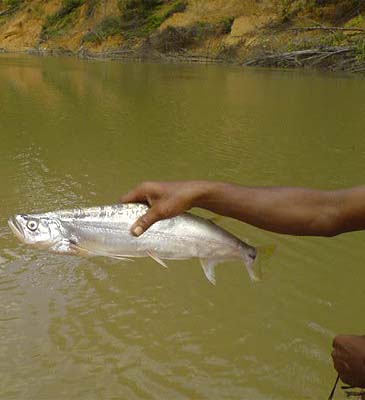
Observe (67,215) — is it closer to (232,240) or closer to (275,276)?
(232,240)

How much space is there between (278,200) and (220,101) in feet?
35.1

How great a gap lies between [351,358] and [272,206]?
0.76m

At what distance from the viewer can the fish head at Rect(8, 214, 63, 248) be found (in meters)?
2.42

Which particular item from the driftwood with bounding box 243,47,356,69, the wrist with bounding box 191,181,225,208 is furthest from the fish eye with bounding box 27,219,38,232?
the driftwood with bounding box 243,47,356,69

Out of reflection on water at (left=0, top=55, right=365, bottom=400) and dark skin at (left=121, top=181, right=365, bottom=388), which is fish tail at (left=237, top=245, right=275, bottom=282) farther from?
reflection on water at (left=0, top=55, right=365, bottom=400)

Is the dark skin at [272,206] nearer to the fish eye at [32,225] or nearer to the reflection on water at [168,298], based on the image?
the fish eye at [32,225]

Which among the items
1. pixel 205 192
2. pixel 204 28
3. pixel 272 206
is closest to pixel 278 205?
pixel 272 206

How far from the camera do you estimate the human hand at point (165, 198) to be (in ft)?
7.64

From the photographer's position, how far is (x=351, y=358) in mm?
2299

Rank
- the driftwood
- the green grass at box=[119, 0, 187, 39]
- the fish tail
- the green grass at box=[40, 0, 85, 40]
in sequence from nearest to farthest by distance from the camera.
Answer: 1. the fish tail
2. the driftwood
3. the green grass at box=[119, 0, 187, 39]
4. the green grass at box=[40, 0, 85, 40]

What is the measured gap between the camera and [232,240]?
256cm

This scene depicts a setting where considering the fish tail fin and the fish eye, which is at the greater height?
the fish eye

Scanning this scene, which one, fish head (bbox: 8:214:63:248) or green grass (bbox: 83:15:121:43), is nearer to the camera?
fish head (bbox: 8:214:63:248)

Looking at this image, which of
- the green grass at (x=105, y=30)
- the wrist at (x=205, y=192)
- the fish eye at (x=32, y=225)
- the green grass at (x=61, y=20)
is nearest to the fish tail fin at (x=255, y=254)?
the wrist at (x=205, y=192)
